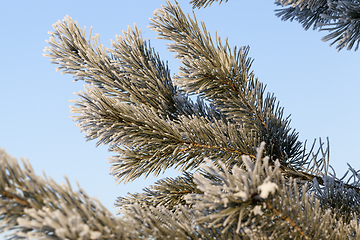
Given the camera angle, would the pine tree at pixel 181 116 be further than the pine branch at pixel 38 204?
Yes

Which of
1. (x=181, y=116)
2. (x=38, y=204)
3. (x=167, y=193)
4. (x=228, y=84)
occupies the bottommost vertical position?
(x=38, y=204)

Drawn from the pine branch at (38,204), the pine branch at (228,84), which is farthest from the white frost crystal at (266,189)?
the pine branch at (228,84)

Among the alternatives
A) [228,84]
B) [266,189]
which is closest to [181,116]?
[228,84]

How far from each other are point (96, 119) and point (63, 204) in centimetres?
80

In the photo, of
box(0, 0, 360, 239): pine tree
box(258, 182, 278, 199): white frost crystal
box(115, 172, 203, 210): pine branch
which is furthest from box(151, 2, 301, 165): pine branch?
box(258, 182, 278, 199): white frost crystal

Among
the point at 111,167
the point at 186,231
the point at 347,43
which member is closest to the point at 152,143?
the point at 111,167

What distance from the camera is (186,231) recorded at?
100 centimetres

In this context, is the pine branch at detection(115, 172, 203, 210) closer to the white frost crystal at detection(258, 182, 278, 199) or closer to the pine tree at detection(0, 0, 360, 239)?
the pine tree at detection(0, 0, 360, 239)

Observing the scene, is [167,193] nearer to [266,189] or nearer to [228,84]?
[228,84]

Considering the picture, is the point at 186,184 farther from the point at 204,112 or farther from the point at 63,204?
the point at 63,204

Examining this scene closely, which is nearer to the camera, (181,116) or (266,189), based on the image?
(266,189)

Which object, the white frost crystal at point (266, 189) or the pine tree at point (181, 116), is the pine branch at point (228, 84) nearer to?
the pine tree at point (181, 116)

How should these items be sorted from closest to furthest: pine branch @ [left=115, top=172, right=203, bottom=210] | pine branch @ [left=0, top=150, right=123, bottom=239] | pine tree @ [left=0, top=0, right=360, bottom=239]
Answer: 1. pine branch @ [left=0, top=150, right=123, bottom=239]
2. pine tree @ [left=0, top=0, right=360, bottom=239]
3. pine branch @ [left=115, top=172, right=203, bottom=210]

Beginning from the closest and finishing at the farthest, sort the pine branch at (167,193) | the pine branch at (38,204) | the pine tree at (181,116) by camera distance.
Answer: the pine branch at (38,204) → the pine tree at (181,116) → the pine branch at (167,193)
